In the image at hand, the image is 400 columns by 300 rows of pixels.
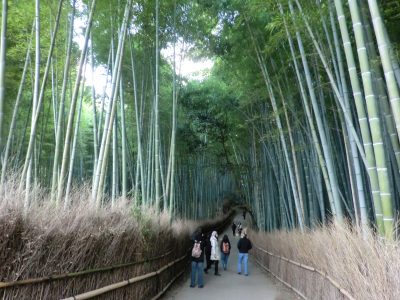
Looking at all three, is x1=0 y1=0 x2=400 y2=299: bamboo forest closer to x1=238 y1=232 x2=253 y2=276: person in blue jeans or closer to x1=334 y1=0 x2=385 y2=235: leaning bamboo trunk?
x1=334 y1=0 x2=385 y2=235: leaning bamboo trunk

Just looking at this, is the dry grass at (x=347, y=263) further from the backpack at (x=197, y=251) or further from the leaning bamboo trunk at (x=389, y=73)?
the backpack at (x=197, y=251)

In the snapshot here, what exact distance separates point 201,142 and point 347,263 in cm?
1072

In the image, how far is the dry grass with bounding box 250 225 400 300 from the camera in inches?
79.2

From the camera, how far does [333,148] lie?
6426 millimetres

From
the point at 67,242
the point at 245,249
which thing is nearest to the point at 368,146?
the point at 67,242

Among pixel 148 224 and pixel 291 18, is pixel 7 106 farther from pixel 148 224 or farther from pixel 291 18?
pixel 291 18

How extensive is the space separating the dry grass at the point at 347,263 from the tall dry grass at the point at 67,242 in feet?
6.37

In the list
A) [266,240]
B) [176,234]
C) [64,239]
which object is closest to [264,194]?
[266,240]

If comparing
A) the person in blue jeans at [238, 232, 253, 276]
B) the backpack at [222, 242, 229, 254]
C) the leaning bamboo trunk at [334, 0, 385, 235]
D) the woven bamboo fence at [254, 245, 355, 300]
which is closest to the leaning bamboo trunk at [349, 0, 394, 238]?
the leaning bamboo trunk at [334, 0, 385, 235]

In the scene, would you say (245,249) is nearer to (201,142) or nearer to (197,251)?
(197,251)

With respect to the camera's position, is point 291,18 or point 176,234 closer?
point 291,18

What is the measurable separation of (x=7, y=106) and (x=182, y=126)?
5.58m

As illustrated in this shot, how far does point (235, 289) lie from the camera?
6027 mm

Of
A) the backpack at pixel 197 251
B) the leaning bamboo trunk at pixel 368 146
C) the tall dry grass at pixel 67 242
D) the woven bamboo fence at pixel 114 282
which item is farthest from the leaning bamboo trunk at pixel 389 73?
the backpack at pixel 197 251
